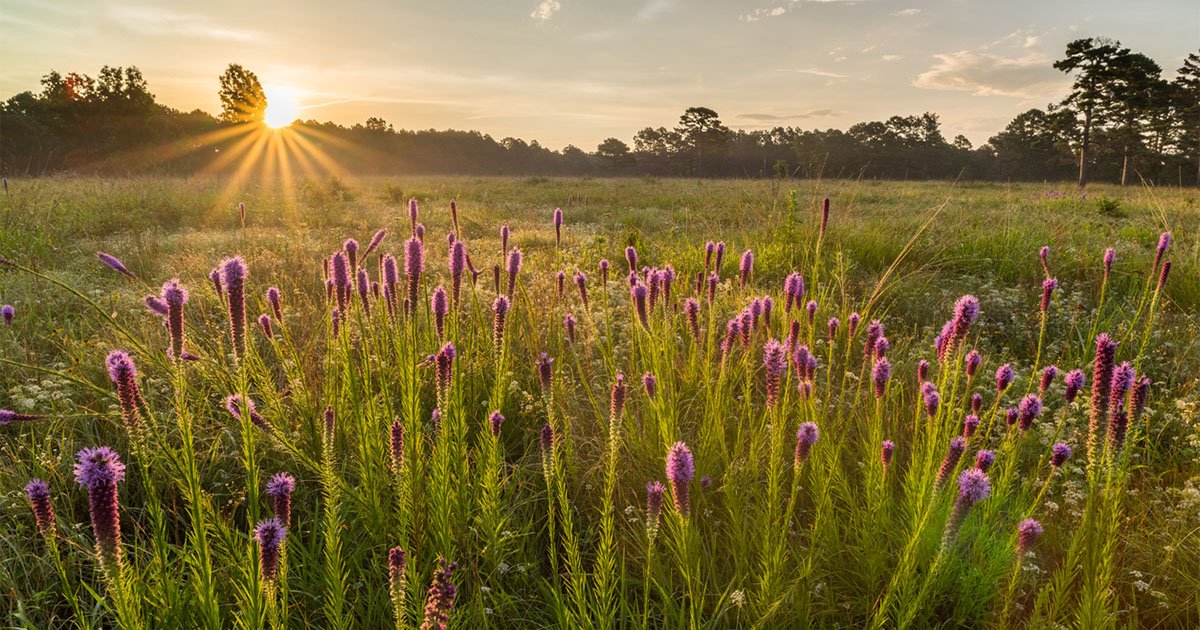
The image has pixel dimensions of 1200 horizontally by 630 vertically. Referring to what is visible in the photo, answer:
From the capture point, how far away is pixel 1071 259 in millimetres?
5750

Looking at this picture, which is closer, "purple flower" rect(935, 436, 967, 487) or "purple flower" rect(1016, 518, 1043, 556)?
"purple flower" rect(1016, 518, 1043, 556)

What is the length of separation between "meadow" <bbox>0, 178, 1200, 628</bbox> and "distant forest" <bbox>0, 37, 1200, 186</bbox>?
1482 centimetres

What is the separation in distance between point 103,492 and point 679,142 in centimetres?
7671

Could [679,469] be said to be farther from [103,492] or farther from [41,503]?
[41,503]

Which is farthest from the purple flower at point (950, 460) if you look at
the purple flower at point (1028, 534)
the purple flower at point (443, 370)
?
the purple flower at point (443, 370)

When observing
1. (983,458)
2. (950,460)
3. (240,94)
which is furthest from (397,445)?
(240,94)

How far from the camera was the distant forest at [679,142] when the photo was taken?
37.0 metres

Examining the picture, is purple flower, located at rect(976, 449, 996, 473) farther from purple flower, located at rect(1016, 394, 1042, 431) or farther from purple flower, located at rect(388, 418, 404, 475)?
purple flower, located at rect(388, 418, 404, 475)

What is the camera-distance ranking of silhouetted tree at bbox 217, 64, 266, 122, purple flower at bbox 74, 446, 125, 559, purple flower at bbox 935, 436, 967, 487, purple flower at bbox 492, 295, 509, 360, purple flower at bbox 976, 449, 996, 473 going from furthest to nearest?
1. silhouetted tree at bbox 217, 64, 266, 122
2. purple flower at bbox 492, 295, 509, 360
3. purple flower at bbox 976, 449, 996, 473
4. purple flower at bbox 935, 436, 967, 487
5. purple flower at bbox 74, 446, 125, 559

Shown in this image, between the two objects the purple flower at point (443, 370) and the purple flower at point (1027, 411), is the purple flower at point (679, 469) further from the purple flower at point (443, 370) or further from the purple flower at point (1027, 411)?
the purple flower at point (1027, 411)

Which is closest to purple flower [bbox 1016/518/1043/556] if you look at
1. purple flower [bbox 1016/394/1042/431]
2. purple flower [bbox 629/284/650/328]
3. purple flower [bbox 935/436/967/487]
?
purple flower [bbox 935/436/967/487]

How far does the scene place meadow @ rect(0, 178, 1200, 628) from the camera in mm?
1283

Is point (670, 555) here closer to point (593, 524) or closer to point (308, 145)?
point (593, 524)

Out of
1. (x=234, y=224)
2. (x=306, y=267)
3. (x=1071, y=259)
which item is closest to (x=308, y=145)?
(x=234, y=224)
